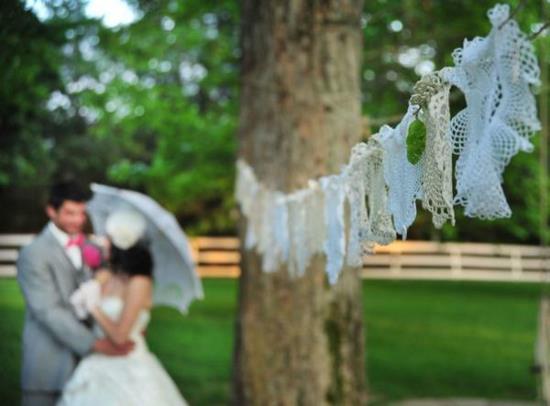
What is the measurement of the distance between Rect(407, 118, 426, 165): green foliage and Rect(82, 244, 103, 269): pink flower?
2.31 m

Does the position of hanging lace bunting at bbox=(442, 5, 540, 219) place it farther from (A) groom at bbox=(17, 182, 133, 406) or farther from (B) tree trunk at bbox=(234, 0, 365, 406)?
(B) tree trunk at bbox=(234, 0, 365, 406)

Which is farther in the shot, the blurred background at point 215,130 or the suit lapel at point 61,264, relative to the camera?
the blurred background at point 215,130

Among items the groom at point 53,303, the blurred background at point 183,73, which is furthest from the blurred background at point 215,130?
the groom at point 53,303

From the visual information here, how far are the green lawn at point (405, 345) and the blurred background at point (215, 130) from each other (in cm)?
2

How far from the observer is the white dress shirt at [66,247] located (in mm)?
3883

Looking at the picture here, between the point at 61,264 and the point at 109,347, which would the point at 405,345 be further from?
the point at 61,264

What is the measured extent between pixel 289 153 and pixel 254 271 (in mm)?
680

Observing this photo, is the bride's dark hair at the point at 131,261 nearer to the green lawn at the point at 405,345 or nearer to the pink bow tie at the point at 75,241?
the pink bow tie at the point at 75,241

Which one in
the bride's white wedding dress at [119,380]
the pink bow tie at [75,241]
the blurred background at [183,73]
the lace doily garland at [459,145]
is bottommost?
the bride's white wedding dress at [119,380]

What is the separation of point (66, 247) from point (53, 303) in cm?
26

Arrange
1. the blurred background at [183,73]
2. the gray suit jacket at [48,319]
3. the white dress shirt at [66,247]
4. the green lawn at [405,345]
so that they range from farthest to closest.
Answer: the green lawn at [405,345] < the blurred background at [183,73] < the white dress shirt at [66,247] < the gray suit jacket at [48,319]

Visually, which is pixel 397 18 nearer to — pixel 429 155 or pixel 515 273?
pixel 429 155

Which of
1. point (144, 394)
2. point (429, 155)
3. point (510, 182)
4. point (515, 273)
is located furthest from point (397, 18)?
point (515, 273)

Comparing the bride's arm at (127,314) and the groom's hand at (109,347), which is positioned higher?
Answer: the bride's arm at (127,314)
